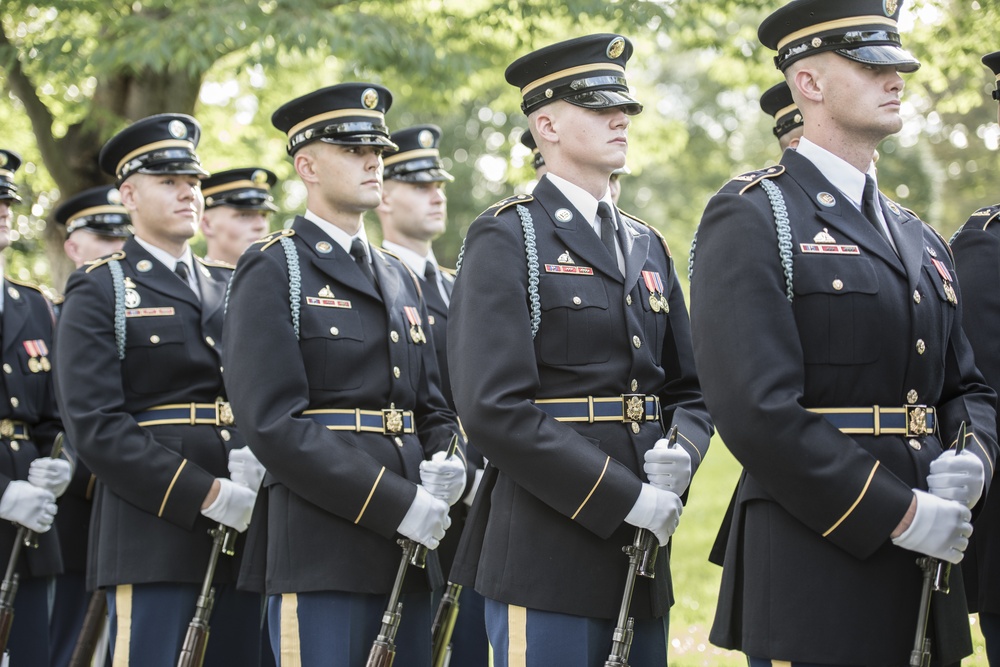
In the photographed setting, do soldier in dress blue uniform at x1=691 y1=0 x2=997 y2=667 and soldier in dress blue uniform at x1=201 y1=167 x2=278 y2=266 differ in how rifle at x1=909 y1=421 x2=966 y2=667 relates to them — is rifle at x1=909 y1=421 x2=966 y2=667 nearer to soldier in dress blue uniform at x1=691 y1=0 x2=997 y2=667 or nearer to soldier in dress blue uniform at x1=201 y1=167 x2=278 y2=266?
soldier in dress blue uniform at x1=691 y1=0 x2=997 y2=667

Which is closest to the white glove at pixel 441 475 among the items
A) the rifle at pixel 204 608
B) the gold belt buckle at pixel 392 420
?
the gold belt buckle at pixel 392 420

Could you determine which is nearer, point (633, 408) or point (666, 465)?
point (666, 465)

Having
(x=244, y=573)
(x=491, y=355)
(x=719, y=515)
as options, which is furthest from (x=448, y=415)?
(x=719, y=515)

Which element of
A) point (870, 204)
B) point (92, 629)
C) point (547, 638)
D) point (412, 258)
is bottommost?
point (92, 629)

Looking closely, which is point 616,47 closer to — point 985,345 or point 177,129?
point 985,345

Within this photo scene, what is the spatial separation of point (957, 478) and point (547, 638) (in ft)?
4.16

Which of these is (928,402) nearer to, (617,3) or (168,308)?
(168,308)

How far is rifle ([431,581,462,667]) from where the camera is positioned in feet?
18.0

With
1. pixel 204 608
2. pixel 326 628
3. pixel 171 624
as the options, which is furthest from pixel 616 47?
pixel 171 624

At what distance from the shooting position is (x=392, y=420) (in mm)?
4793

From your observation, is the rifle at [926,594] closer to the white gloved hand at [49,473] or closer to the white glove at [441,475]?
the white glove at [441,475]

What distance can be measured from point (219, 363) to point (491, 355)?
81.4 inches

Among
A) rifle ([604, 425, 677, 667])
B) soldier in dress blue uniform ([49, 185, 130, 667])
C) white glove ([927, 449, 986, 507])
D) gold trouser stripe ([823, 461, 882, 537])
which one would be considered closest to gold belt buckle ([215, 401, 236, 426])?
soldier in dress blue uniform ([49, 185, 130, 667])

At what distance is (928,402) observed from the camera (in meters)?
3.63
